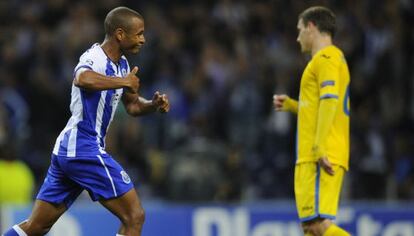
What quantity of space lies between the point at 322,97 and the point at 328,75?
0.18 meters

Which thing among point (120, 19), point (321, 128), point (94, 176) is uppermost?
point (120, 19)

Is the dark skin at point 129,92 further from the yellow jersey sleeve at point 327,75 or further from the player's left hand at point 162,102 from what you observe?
the yellow jersey sleeve at point 327,75

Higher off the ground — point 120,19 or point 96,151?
point 120,19

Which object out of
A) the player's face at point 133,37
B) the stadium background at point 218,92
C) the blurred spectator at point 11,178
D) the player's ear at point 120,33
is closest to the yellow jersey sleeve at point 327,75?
the player's face at point 133,37

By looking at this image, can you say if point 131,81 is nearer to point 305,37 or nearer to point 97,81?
point 97,81

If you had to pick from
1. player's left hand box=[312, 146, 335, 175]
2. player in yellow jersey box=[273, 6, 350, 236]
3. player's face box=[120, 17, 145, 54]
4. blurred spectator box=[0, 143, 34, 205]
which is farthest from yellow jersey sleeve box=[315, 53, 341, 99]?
blurred spectator box=[0, 143, 34, 205]

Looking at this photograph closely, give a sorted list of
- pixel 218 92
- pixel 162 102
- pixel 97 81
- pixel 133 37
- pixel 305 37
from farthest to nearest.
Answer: pixel 218 92 → pixel 305 37 → pixel 162 102 → pixel 133 37 → pixel 97 81

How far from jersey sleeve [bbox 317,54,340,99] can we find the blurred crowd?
5.00 meters

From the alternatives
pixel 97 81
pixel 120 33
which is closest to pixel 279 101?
pixel 120 33

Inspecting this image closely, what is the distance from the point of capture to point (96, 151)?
7266 millimetres

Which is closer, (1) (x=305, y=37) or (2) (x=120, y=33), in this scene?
(2) (x=120, y=33)

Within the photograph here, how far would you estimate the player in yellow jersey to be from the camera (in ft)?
25.7

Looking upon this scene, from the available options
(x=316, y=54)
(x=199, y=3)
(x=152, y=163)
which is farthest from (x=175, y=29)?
(x=316, y=54)

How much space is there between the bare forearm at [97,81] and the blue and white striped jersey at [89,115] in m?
0.19
